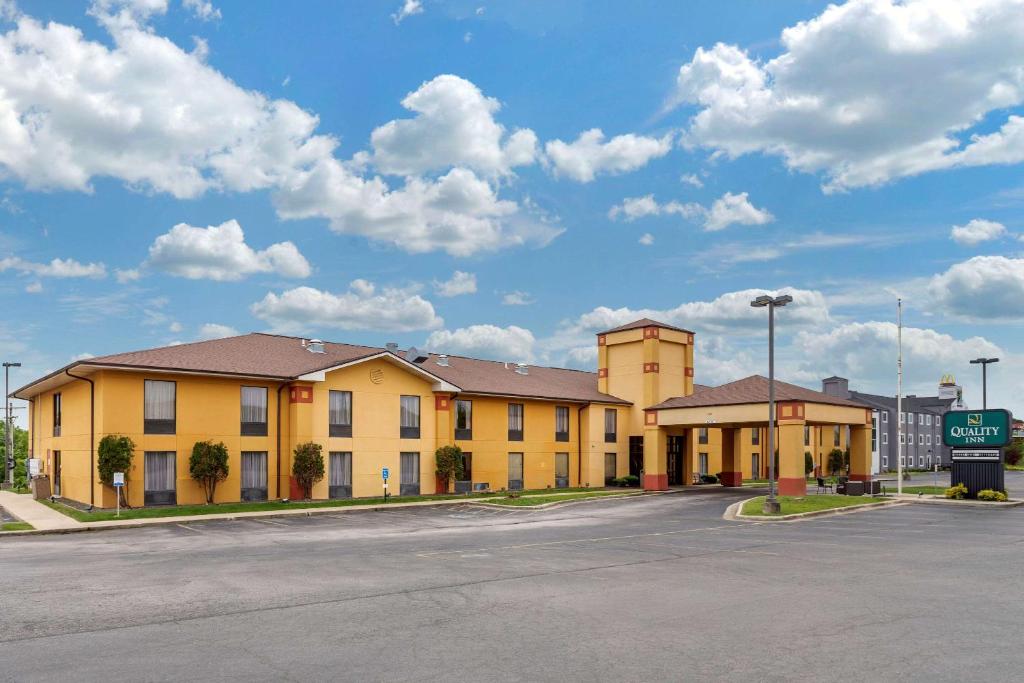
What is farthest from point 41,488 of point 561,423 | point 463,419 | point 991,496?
point 991,496

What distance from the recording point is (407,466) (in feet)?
142

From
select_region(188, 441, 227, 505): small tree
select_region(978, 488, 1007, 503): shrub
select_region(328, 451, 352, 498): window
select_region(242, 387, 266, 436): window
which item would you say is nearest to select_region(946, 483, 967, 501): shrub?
select_region(978, 488, 1007, 503): shrub

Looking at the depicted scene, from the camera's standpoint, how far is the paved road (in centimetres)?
991

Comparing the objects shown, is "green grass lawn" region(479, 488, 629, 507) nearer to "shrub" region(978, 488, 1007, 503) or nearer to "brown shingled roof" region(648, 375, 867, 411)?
"brown shingled roof" region(648, 375, 867, 411)

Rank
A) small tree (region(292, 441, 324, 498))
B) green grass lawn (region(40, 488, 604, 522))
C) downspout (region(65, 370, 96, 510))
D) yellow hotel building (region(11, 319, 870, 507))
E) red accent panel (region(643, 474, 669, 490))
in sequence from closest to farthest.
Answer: green grass lawn (region(40, 488, 604, 522)), downspout (region(65, 370, 96, 510)), yellow hotel building (region(11, 319, 870, 507)), small tree (region(292, 441, 324, 498)), red accent panel (region(643, 474, 669, 490))

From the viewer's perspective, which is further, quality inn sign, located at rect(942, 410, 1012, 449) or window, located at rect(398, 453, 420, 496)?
window, located at rect(398, 453, 420, 496)

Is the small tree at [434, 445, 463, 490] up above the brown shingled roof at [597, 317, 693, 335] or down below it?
below

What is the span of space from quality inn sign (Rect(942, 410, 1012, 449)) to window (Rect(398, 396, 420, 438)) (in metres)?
27.3

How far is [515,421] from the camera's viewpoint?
161ft

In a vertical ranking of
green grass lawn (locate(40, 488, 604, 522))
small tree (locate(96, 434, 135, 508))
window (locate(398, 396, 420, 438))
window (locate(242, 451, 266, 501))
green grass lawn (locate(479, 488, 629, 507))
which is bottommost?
green grass lawn (locate(479, 488, 629, 507))

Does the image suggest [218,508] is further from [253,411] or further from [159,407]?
[253,411]

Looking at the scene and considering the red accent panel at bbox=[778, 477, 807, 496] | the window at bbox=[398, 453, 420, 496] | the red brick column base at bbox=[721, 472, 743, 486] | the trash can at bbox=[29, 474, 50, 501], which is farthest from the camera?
the red brick column base at bbox=[721, 472, 743, 486]

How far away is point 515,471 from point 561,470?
4.04 m

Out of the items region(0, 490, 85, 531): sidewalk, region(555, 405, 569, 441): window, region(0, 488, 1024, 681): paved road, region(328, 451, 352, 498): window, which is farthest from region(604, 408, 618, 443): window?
region(0, 490, 85, 531): sidewalk
